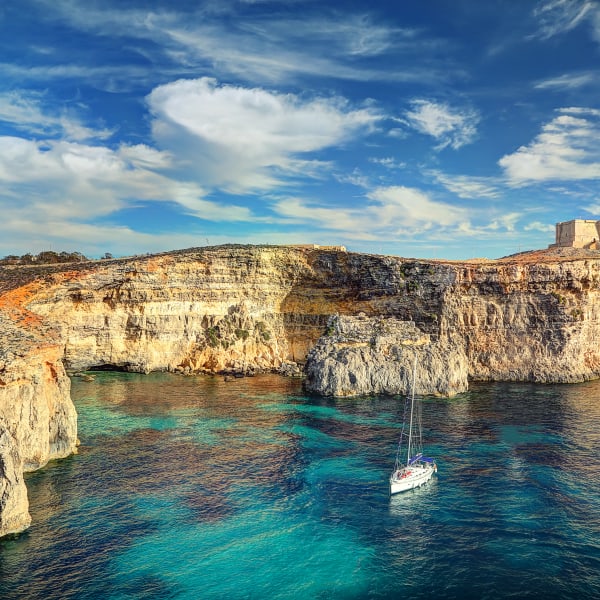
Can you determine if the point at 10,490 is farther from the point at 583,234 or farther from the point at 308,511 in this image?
the point at 583,234

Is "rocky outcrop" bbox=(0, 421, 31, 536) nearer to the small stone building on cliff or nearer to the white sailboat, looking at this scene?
the white sailboat

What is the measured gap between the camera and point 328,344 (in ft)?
234

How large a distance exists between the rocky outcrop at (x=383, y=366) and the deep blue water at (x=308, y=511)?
9363 mm

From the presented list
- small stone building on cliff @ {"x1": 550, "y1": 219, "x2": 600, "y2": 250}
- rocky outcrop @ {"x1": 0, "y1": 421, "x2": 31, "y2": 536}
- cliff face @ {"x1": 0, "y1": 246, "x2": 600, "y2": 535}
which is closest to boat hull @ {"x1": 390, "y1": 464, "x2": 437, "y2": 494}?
rocky outcrop @ {"x1": 0, "y1": 421, "x2": 31, "y2": 536}

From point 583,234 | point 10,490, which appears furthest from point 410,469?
point 583,234

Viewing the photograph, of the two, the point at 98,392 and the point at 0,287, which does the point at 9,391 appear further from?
the point at 0,287

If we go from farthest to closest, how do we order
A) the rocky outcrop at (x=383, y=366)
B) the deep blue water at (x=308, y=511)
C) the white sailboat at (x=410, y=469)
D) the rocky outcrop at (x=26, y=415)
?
the rocky outcrop at (x=383, y=366) → the white sailboat at (x=410, y=469) → the rocky outcrop at (x=26, y=415) → the deep blue water at (x=308, y=511)

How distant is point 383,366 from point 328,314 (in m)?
20.5

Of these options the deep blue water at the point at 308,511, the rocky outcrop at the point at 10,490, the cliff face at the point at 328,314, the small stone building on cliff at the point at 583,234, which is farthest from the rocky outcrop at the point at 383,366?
the rocky outcrop at the point at 10,490

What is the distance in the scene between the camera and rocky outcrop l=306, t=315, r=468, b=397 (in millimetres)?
67625

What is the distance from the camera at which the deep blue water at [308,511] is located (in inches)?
1068

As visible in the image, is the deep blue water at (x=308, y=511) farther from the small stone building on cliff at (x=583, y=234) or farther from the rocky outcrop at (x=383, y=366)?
the small stone building on cliff at (x=583, y=234)

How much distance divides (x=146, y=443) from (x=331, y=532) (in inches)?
885

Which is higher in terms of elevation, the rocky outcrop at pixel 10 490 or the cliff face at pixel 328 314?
the cliff face at pixel 328 314
